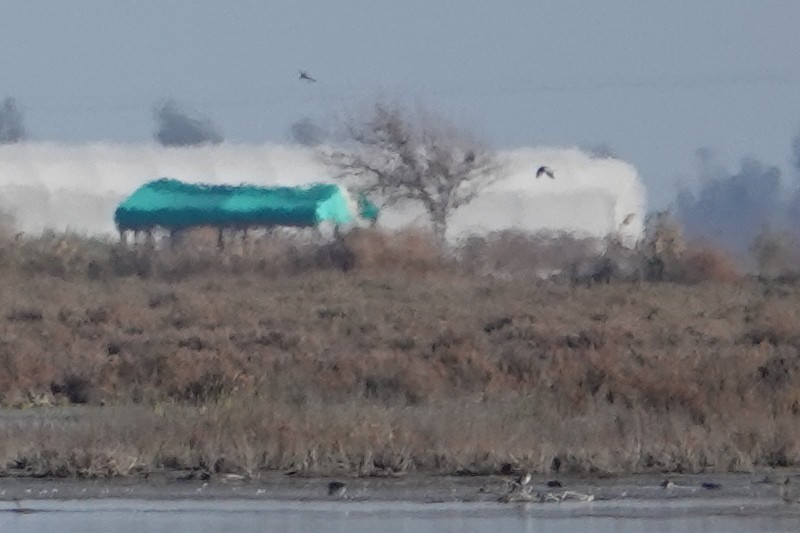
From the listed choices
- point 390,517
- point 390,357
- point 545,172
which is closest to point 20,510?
point 390,517

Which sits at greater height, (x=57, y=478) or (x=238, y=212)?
(x=238, y=212)

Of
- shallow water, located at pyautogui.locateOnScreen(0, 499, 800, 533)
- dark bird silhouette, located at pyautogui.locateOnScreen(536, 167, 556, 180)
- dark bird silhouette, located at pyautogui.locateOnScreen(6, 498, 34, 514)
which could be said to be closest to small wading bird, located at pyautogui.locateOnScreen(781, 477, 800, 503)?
shallow water, located at pyautogui.locateOnScreen(0, 499, 800, 533)

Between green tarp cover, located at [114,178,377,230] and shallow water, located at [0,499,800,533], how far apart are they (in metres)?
28.8

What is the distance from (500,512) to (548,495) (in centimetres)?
88

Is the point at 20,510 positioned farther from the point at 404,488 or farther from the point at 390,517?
the point at 404,488

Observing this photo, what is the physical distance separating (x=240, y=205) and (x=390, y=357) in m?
19.7

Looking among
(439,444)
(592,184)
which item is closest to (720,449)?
(439,444)

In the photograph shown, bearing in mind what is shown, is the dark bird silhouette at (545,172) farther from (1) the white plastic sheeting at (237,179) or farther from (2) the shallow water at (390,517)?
(2) the shallow water at (390,517)

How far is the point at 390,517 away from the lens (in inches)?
526

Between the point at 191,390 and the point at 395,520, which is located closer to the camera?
the point at 395,520

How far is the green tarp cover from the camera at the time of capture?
142 feet

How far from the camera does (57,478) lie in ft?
51.8

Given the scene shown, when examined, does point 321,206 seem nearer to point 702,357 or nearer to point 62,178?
point 62,178

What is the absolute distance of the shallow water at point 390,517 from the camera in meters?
12.6
